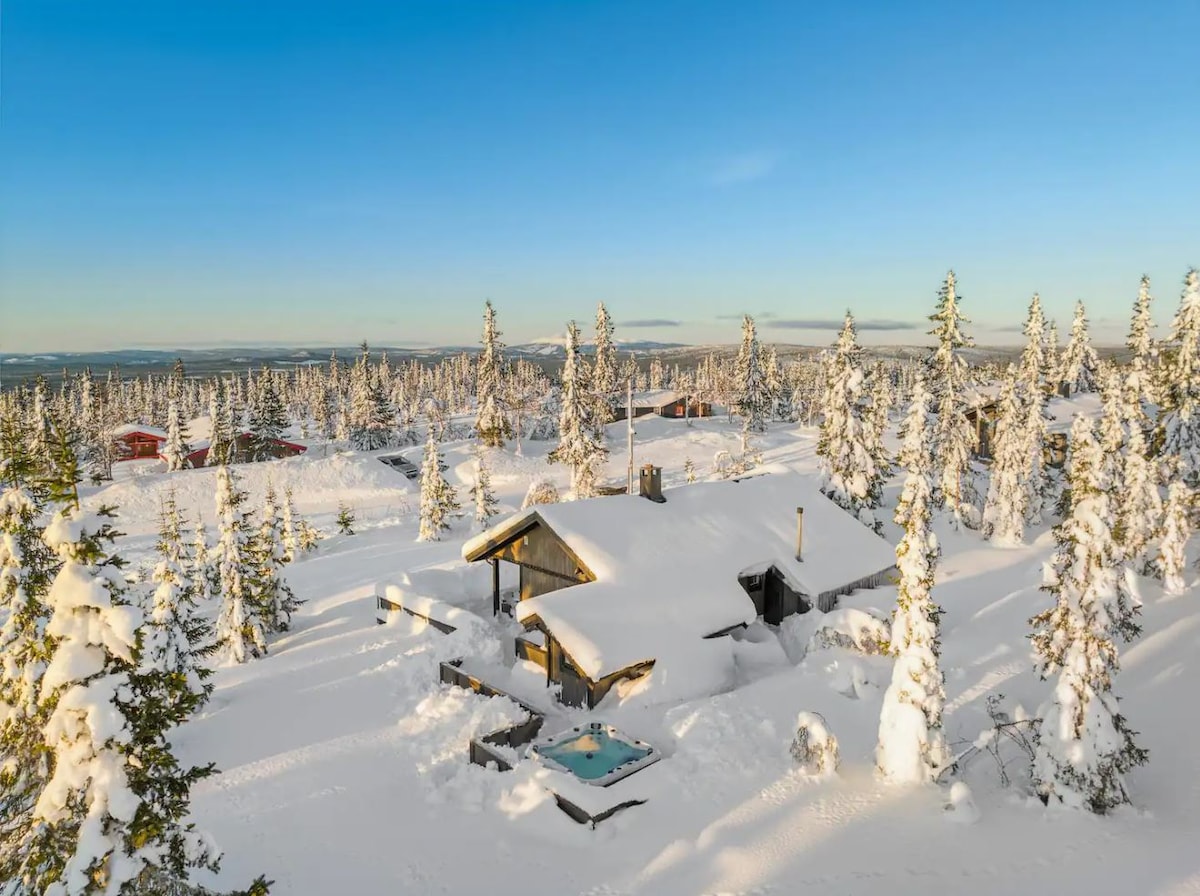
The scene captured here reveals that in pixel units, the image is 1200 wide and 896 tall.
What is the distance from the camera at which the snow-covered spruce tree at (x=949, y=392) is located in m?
38.1

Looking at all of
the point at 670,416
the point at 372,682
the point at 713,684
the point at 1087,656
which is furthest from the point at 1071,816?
the point at 670,416

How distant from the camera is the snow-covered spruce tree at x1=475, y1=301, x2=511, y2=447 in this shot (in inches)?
2729

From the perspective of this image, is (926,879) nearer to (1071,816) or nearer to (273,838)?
(1071,816)

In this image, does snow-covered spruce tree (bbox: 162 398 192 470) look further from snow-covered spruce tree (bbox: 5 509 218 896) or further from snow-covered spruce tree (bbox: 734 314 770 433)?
snow-covered spruce tree (bbox: 5 509 218 896)

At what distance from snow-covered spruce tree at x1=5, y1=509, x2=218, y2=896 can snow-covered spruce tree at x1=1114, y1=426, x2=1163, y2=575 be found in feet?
118

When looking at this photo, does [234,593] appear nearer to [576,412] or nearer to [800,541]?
[800,541]

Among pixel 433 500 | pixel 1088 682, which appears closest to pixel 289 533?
pixel 433 500

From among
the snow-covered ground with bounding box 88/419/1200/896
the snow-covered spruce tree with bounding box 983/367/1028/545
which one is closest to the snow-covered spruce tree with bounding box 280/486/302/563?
the snow-covered ground with bounding box 88/419/1200/896

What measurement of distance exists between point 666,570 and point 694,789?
8.40m

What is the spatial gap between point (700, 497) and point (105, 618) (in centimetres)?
2088

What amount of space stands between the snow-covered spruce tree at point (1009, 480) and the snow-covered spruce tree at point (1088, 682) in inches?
1047

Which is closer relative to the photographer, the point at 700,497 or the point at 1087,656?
the point at 1087,656

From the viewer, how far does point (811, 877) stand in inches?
464

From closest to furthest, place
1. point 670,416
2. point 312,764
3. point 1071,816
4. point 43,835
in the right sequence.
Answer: point 43,835
point 1071,816
point 312,764
point 670,416
